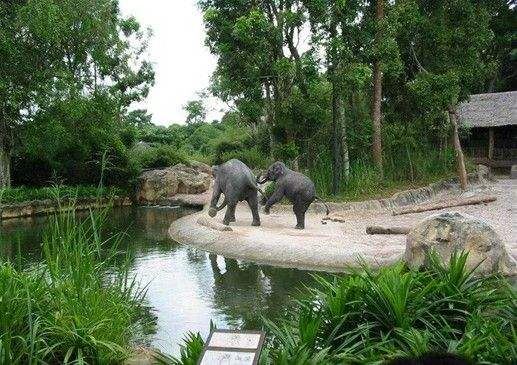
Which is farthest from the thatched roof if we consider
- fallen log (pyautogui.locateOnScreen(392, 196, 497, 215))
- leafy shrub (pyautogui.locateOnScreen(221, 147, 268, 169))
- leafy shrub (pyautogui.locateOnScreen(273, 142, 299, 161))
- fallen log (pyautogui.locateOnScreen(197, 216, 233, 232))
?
fallen log (pyautogui.locateOnScreen(197, 216, 233, 232))

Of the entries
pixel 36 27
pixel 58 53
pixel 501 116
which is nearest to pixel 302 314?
pixel 36 27

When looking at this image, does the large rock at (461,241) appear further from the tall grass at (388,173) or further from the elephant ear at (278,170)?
the tall grass at (388,173)

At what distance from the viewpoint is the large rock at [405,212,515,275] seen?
22.6ft

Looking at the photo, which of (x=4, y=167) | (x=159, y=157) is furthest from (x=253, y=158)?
(x=4, y=167)

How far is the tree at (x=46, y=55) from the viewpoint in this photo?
51.4 feet

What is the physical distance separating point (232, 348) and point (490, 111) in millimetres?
22918

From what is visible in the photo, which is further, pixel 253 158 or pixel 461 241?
pixel 253 158

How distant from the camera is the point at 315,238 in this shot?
945 cm

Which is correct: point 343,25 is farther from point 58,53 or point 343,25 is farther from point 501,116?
point 501,116

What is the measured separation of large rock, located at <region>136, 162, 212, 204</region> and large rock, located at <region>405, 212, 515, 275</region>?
13.9 m

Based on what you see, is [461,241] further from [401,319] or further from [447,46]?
[447,46]

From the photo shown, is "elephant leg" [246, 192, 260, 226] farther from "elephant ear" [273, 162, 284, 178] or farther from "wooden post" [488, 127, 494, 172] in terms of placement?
"wooden post" [488, 127, 494, 172]

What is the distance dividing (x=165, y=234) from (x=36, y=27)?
7249mm

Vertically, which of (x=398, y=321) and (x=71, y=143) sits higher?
(x=71, y=143)
